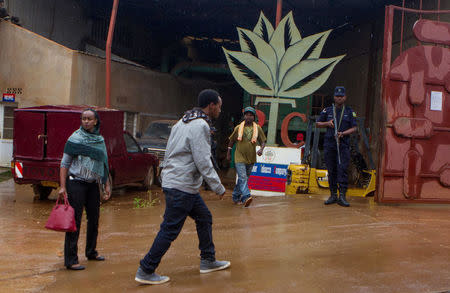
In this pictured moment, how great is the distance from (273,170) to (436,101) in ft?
13.4

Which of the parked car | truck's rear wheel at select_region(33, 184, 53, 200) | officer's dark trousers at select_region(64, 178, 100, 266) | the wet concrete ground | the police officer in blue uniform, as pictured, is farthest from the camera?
the parked car

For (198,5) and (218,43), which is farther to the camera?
(218,43)

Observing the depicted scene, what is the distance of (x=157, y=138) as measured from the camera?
1533 cm

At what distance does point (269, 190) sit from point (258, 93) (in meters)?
2.83

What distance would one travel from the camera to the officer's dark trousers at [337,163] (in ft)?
25.3

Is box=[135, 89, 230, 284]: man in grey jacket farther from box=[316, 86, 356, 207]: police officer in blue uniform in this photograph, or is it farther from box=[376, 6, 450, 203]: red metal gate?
box=[376, 6, 450, 203]: red metal gate

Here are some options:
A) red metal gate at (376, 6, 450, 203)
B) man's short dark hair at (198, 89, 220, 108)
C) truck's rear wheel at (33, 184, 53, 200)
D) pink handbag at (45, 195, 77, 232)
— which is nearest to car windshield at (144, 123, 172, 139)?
truck's rear wheel at (33, 184, 53, 200)

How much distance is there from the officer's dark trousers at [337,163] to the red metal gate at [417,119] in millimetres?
734

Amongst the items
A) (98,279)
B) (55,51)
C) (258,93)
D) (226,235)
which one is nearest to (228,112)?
(55,51)

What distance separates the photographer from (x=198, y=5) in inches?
827

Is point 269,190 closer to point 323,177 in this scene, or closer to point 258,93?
point 323,177

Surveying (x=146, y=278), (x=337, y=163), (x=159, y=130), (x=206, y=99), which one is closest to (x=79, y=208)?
(x=146, y=278)

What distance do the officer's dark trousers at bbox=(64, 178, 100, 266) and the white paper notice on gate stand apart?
5909 mm

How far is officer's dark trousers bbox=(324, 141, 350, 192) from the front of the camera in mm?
7699
